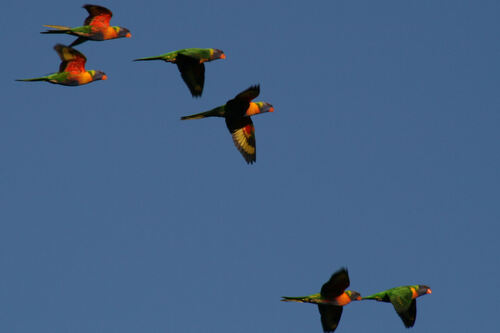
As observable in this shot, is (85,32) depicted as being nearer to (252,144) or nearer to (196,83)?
(196,83)

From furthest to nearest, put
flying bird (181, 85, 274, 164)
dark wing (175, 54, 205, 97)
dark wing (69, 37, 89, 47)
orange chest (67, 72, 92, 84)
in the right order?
dark wing (175, 54, 205, 97) < flying bird (181, 85, 274, 164) < dark wing (69, 37, 89, 47) < orange chest (67, 72, 92, 84)

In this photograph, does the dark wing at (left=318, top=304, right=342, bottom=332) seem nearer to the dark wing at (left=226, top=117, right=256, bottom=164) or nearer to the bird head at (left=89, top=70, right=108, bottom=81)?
the dark wing at (left=226, top=117, right=256, bottom=164)

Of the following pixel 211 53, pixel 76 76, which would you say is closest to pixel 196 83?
pixel 211 53

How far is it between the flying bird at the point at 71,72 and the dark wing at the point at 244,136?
22.8ft

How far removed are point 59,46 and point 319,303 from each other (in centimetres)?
1598

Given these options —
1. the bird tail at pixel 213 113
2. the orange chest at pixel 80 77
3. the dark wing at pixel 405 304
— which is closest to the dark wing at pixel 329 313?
the dark wing at pixel 405 304

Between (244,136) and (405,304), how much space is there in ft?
39.1

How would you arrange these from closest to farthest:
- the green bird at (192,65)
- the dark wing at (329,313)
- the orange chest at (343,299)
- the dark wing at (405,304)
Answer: the orange chest at (343,299)
the dark wing at (405,304)
the dark wing at (329,313)
the green bird at (192,65)

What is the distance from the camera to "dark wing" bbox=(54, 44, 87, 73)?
49.6m

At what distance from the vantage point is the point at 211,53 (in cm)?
5234

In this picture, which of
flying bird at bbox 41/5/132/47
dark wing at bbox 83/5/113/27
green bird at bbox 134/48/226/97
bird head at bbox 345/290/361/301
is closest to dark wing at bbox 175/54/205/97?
green bird at bbox 134/48/226/97

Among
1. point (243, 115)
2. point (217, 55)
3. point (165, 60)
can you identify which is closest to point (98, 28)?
point (165, 60)

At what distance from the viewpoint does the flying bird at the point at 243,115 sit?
51.2m

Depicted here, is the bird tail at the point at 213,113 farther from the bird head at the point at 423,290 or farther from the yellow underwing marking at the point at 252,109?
the bird head at the point at 423,290
